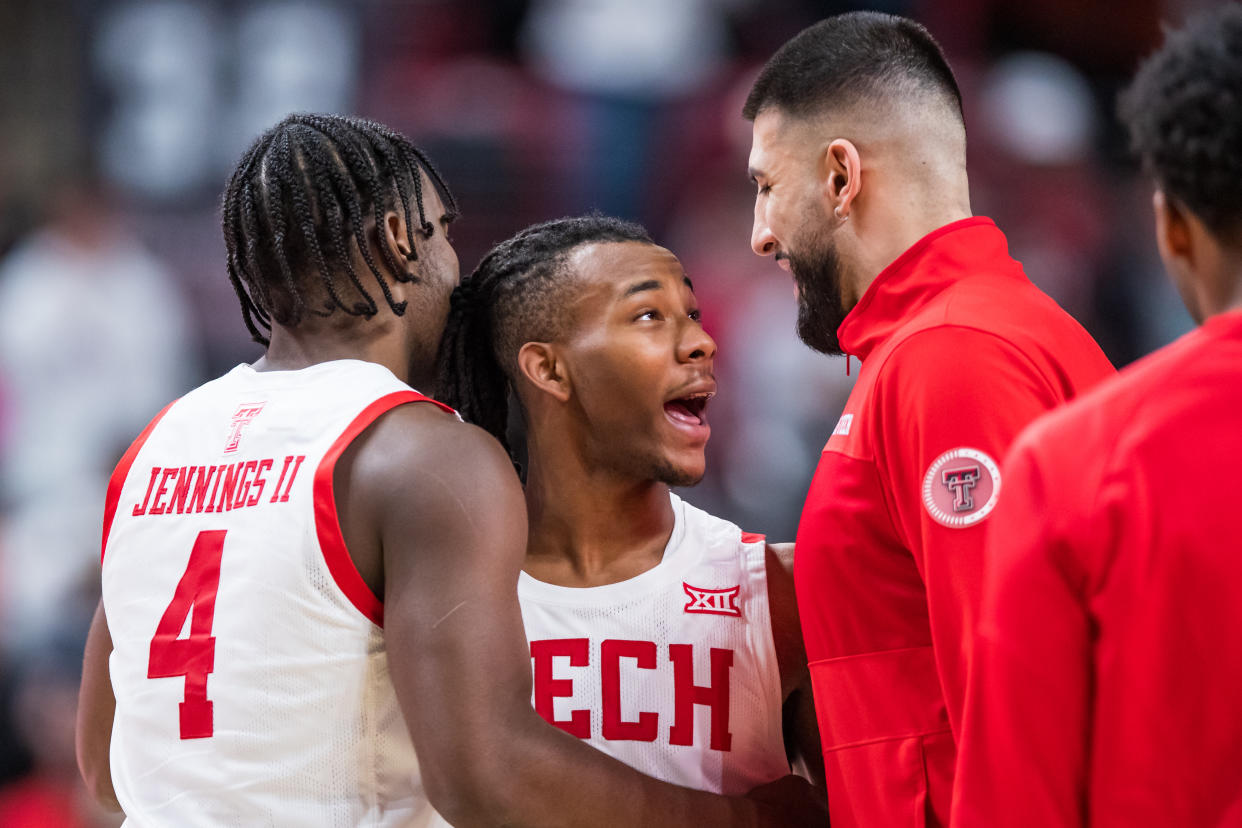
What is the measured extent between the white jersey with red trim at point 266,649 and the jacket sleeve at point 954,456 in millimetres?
763

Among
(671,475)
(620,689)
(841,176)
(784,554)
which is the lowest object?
(620,689)

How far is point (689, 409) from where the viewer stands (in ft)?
9.03

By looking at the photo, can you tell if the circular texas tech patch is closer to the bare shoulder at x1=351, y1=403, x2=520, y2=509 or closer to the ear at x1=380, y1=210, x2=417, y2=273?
the bare shoulder at x1=351, y1=403, x2=520, y2=509

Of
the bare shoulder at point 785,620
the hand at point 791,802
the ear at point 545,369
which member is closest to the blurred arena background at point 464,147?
the ear at point 545,369

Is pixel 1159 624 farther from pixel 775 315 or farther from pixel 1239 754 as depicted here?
pixel 775 315

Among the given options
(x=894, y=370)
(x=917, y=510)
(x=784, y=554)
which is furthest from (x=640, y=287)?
(x=917, y=510)

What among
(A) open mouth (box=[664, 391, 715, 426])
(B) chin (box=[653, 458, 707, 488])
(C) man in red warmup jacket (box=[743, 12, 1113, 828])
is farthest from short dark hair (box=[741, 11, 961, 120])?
(B) chin (box=[653, 458, 707, 488])

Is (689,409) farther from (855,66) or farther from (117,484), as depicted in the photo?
(117,484)

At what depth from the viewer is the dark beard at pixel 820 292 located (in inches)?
92.1

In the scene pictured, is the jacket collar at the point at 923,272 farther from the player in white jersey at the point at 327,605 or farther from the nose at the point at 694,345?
the player in white jersey at the point at 327,605

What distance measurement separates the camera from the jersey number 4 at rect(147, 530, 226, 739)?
197 centimetres

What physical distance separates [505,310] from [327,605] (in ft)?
3.24

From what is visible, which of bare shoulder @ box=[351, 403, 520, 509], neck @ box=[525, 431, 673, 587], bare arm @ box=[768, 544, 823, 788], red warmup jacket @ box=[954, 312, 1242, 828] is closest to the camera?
red warmup jacket @ box=[954, 312, 1242, 828]

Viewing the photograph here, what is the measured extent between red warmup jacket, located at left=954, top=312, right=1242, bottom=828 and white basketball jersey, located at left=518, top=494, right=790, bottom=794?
3.25 ft
